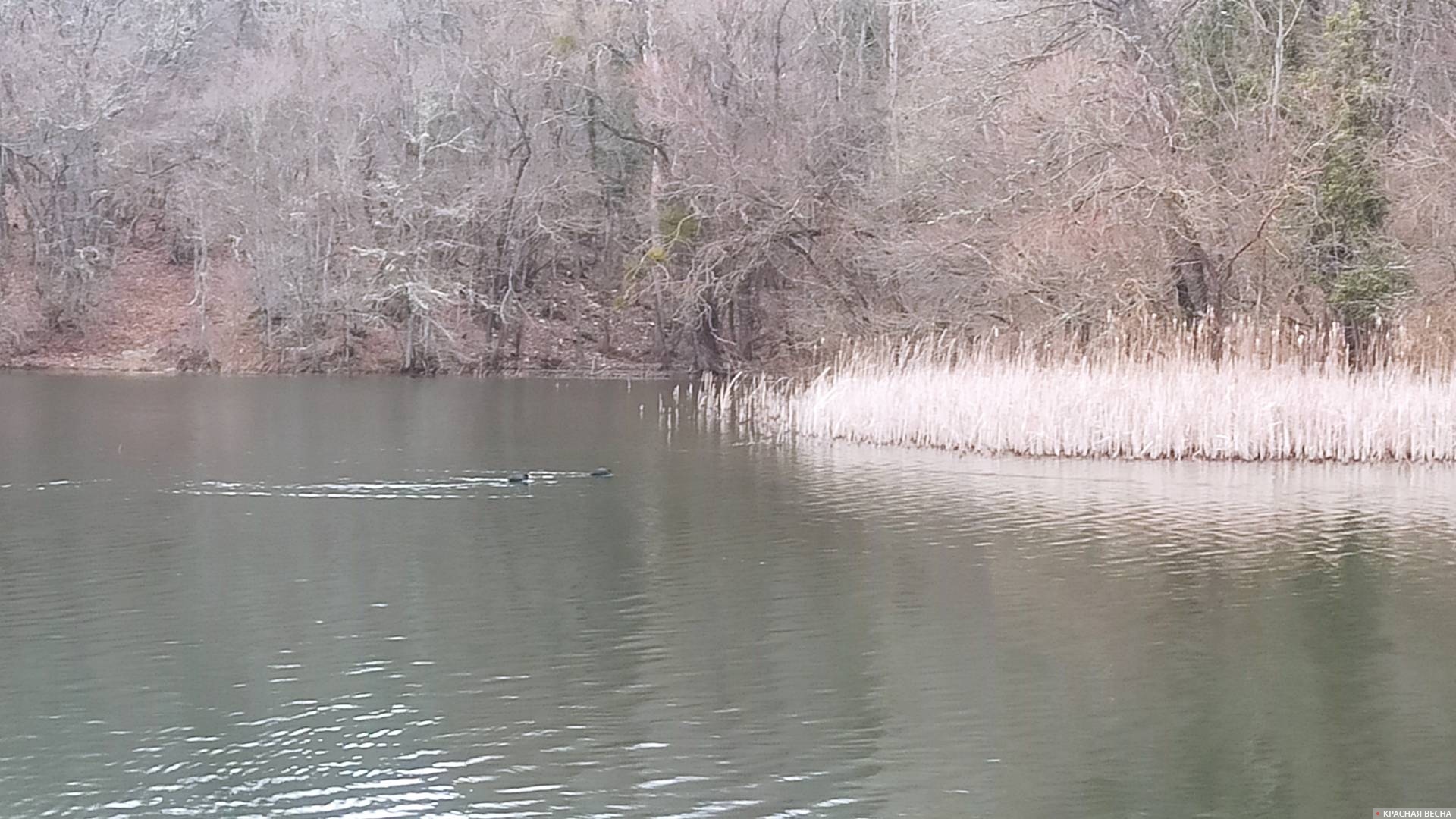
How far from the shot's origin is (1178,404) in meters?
16.5

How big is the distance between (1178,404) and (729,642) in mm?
9105

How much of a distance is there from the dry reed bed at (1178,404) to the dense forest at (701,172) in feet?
7.88

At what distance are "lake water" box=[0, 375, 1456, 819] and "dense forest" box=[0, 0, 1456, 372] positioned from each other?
19.9 feet

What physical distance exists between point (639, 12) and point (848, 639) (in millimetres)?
26950

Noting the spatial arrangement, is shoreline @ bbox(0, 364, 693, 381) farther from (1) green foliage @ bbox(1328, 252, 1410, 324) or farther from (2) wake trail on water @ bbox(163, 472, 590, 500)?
(2) wake trail on water @ bbox(163, 472, 590, 500)

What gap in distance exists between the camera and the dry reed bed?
1609 centimetres

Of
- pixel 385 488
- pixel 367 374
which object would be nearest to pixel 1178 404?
pixel 385 488

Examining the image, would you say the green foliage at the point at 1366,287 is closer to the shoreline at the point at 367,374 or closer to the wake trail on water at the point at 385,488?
the wake trail on water at the point at 385,488

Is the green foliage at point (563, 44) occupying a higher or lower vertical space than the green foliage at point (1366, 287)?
higher

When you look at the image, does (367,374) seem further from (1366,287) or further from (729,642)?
(729,642)

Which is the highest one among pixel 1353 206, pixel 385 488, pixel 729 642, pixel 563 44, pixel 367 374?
pixel 563 44

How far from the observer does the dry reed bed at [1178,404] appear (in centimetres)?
1609

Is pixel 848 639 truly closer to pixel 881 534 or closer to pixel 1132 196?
pixel 881 534

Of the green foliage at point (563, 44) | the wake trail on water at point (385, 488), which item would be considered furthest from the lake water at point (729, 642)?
→ the green foliage at point (563, 44)
